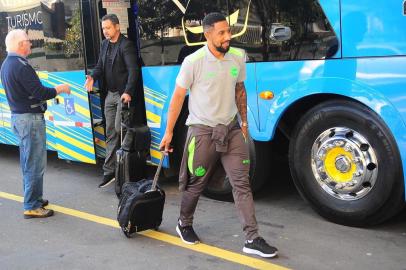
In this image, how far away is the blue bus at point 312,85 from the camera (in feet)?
13.2

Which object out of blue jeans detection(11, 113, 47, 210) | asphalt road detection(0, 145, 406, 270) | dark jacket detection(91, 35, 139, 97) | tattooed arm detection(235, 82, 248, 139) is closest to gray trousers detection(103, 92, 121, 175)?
dark jacket detection(91, 35, 139, 97)

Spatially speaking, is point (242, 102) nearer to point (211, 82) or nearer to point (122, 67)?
point (211, 82)

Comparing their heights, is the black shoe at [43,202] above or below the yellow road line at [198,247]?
above

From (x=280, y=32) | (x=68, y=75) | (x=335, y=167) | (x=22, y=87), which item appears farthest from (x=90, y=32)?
(x=335, y=167)

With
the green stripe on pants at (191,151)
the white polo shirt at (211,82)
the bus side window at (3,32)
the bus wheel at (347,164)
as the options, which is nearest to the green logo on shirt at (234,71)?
the white polo shirt at (211,82)

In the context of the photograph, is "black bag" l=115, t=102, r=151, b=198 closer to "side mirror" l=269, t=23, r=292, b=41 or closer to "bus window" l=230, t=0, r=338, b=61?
"bus window" l=230, t=0, r=338, b=61

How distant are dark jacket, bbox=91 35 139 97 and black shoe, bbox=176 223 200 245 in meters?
1.76

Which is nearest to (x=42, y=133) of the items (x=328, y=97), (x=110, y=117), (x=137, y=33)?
(x=110, y=117)

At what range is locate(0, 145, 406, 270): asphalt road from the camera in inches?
157

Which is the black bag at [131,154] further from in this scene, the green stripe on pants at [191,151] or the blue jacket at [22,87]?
the green stripe on pants at [191,151]

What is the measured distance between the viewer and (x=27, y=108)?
5039 mm

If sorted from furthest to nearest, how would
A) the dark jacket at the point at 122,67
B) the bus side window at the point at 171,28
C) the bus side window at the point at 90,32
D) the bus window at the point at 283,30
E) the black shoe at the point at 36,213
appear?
the bus side window at the point at 90,32
the dark jacket at the point at 122,67
the black shoe at the point at 36,213
the bus side window at the point at 171,28
the bus window at the point at 283,30

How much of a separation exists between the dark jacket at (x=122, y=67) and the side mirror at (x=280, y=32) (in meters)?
1.67

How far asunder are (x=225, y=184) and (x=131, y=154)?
988 mm
